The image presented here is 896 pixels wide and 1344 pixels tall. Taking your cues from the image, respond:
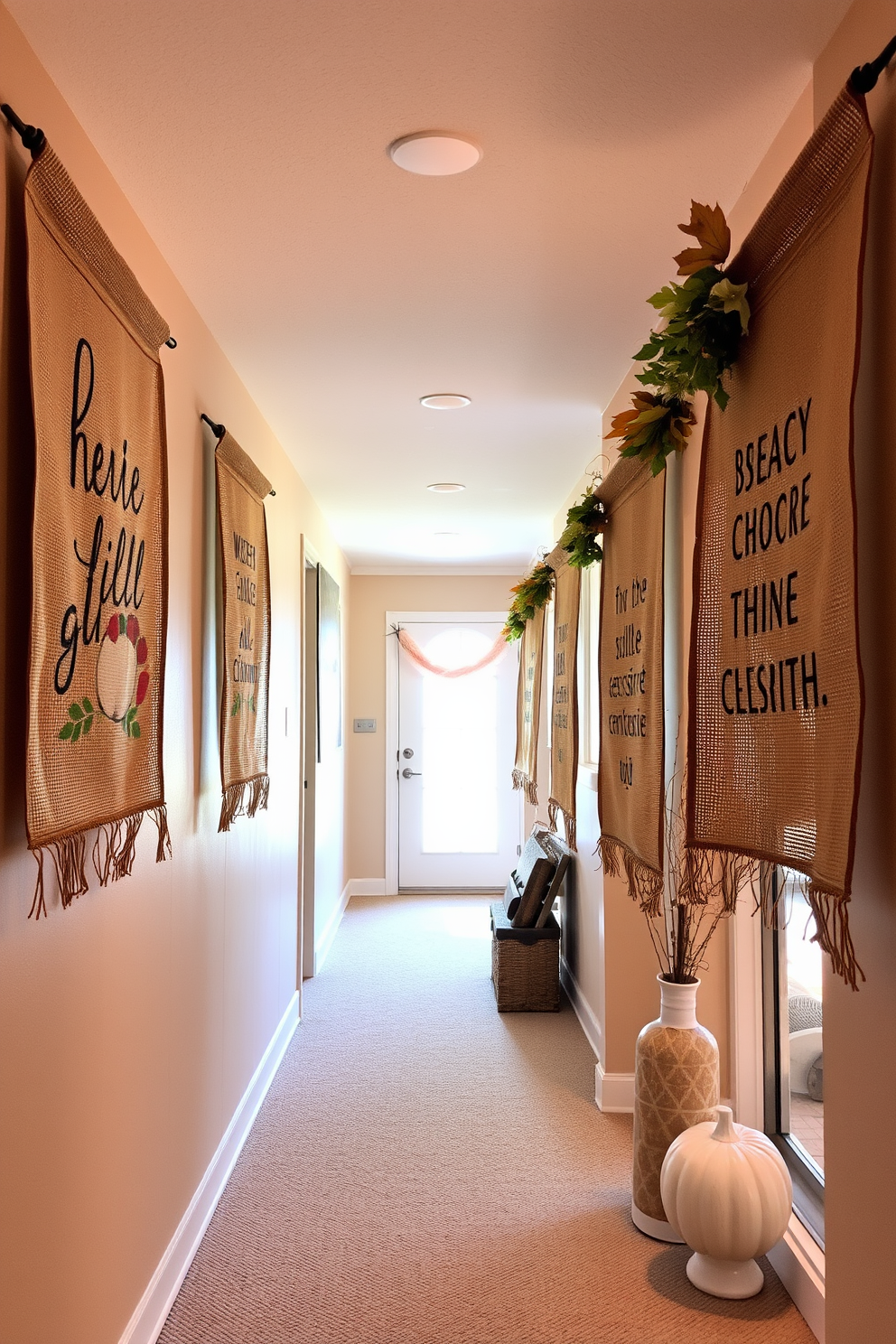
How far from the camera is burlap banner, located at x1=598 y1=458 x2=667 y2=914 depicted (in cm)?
247

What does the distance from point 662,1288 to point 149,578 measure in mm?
1963

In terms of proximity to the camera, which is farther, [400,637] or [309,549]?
[400,637]

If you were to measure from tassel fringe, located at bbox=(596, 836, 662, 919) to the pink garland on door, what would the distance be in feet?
14.7

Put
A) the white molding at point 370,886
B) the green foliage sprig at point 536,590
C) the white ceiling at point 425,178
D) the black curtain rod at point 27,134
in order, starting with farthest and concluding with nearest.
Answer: the white molding at point 370,886 → the green foliage sprig at point 536,590 → the white ceiling at point 425,178 → the black curtain rod at point 27,134

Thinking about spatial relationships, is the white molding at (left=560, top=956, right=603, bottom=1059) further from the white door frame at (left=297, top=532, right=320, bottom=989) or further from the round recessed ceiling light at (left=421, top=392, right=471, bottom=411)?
the round recessed ceiling light at (left=421, top=392, right=471, bottom=411)

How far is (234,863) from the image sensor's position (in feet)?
10.4

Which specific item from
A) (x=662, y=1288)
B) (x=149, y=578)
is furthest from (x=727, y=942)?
(x=149, y=578)

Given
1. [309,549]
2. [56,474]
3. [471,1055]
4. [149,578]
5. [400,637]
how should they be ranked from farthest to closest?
[400,637], [309,549], [471,1055], [149,578], [56,474]

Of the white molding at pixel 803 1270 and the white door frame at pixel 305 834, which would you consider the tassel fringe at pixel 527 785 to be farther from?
the white molding at pixel 803 1270

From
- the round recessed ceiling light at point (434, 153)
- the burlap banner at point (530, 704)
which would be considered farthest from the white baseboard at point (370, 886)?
the round recessed ceiling light at point (434, 153)

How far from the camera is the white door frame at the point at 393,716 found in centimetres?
748

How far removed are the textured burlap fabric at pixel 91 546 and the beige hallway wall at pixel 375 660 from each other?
17.7 ft

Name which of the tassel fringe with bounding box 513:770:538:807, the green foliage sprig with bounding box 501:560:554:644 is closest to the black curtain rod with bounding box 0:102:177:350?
the green foliage sprig with bounding box 501:560:554:644

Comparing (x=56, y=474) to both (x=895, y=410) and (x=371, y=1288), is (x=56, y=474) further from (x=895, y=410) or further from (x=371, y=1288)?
(x=371, y=1288)
